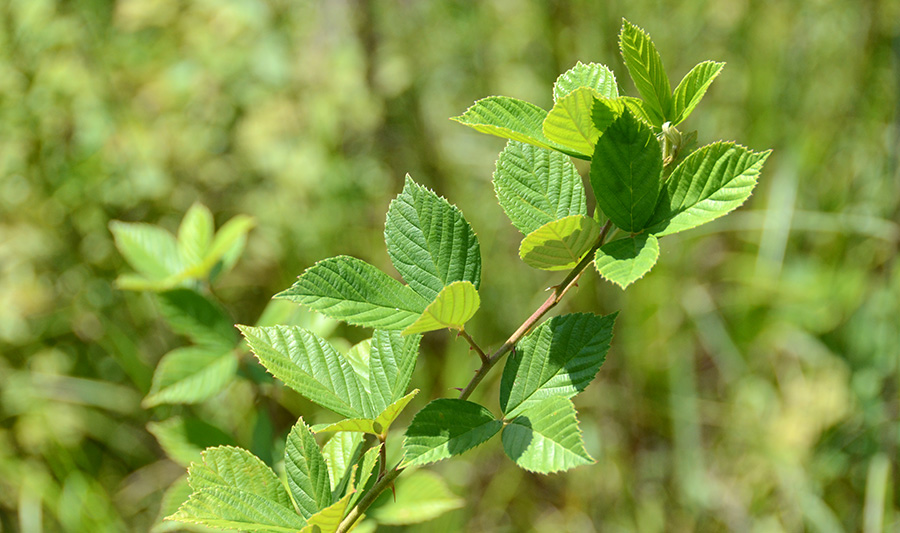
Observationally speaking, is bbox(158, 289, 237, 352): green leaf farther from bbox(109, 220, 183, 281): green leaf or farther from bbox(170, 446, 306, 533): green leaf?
bbox(170, 446, 306, 533): green leaf

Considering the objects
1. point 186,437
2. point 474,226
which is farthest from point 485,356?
point 474,226

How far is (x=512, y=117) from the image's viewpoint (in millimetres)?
368

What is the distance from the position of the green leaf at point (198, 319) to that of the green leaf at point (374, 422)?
34 centimetres

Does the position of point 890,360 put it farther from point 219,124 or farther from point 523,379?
point 219,124

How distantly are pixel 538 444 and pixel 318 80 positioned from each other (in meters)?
1.72

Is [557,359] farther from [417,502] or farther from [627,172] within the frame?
[417,502]

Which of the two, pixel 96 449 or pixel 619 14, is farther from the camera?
pixel 96 449

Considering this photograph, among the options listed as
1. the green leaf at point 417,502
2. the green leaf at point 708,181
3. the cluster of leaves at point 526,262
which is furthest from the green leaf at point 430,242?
the green leaf at point 417,502

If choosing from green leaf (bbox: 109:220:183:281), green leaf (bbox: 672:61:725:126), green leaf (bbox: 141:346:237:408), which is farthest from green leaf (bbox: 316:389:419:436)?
green leaf (bbox: 109:220:183:281)

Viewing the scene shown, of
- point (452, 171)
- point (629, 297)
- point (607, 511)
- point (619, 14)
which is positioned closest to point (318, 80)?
point (452, 171)

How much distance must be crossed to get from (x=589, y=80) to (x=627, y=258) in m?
0.12

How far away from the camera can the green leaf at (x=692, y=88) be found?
0.35m

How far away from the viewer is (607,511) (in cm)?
148

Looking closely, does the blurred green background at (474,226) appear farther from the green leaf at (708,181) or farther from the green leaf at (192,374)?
the green leaf at (708,181)
